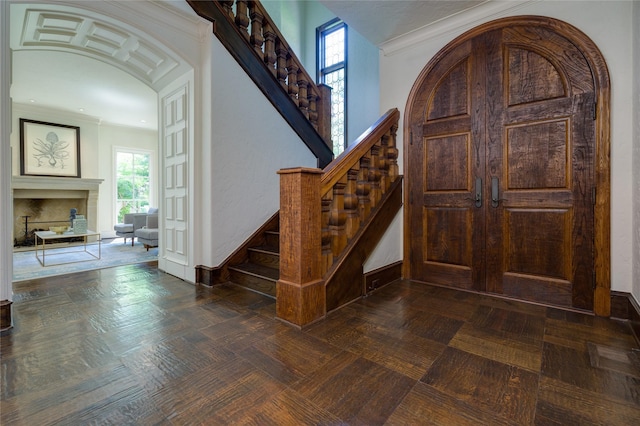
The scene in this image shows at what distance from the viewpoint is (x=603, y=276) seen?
2.00 meters

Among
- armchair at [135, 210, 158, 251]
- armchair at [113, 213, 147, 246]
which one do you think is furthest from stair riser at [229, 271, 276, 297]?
armchair at [113, 213, 147, 246]

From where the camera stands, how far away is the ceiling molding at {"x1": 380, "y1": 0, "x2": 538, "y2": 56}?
2357 millimetres

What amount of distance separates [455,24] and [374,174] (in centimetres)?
161

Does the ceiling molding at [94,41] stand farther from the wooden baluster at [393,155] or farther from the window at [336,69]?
the window at [336,69]

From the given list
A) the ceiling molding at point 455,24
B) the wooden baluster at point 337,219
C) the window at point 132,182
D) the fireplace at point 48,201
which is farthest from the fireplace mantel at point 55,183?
the ceiling molding at point 455,24

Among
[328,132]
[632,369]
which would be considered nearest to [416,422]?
[632,369]

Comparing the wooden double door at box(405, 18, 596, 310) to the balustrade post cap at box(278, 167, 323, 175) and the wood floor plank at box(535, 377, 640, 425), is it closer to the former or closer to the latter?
the wood floor plank at box(535, 377, 640, 425)

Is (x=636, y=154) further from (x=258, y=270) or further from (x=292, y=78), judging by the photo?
(x=292, y=78)

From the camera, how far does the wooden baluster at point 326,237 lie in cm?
207

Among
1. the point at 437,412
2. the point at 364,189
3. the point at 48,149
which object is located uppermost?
the point at 48,149

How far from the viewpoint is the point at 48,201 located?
6332mm

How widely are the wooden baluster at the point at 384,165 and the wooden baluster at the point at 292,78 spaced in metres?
1.43

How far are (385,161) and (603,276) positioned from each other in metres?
1.84

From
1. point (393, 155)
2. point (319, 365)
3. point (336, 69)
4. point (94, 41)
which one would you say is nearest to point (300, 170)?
point (319, 365)
